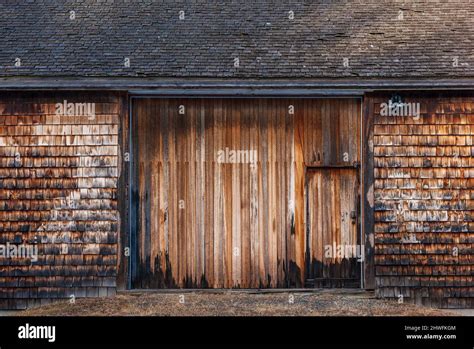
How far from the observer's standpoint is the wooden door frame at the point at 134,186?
34.3 ft

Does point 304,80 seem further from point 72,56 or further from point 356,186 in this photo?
point 72,56

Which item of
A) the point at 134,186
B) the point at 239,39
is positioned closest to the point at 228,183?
the point at 134,186

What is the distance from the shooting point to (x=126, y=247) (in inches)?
413

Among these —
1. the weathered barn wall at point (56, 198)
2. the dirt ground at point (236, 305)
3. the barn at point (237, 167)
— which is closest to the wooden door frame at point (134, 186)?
the barn at point (237, 167)

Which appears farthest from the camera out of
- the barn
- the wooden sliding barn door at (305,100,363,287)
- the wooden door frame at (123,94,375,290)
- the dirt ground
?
the wooden sliding barn door at (305,100,363,287)

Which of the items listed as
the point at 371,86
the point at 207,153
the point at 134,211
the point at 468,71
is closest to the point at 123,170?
the point at 134,211

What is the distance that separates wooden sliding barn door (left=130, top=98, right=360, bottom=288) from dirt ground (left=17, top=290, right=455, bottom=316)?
0.37 meters

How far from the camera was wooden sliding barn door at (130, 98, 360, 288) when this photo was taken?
10672mm

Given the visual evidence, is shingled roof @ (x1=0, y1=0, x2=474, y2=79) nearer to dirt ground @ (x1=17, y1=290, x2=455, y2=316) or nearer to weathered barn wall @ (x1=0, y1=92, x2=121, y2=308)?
weathered barn wall @ (x1=0, y1=92, x2=121, y2=308)

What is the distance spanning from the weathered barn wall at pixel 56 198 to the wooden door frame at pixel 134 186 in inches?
5.3

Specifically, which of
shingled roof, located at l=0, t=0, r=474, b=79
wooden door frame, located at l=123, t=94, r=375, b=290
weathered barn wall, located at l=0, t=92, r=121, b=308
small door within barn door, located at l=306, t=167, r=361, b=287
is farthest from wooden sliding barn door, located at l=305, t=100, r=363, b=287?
weathered barn wall, located at l=0, t=92, r=121, b=308

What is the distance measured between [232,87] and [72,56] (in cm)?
269

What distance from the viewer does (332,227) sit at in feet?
35.1

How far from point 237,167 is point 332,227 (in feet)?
5.80
